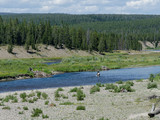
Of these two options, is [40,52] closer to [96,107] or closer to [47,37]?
[47,37]

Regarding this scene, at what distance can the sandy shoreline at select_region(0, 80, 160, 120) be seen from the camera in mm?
24578

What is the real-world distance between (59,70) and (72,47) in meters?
74.7

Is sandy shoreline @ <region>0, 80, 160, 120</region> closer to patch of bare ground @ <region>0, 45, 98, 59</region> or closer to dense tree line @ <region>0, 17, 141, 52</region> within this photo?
patch of bare ground @ <region>0, 45, 98, 59</region>

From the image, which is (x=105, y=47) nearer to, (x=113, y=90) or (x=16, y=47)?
(x=16, y=47)

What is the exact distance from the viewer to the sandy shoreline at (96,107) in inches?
968

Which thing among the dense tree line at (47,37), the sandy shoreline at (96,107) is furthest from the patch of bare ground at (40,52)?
the sandy shoreline at (96,107)

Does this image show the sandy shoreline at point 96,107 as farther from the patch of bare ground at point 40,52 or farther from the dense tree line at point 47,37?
the dense tree line at point 47,37

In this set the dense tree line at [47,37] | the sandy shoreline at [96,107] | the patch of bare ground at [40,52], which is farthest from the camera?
the dense tree line at [47,37]

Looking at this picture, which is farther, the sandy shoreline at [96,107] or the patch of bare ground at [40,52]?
the patch of bare ground at [40,52]

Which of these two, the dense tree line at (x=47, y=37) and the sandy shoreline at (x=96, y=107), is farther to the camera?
the dense tree line at (x=47, y=37)

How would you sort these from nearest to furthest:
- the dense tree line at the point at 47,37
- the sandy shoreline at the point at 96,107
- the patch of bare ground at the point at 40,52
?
the sandy shoreline at the point at 96,107 < the patch of bare ground at the point at 40,52 < the dense tree line at the point at 47,37

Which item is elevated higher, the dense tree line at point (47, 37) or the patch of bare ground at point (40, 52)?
the dense tree line at point (47, 37)

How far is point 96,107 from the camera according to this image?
28.6 metres

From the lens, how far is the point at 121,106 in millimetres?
29078
